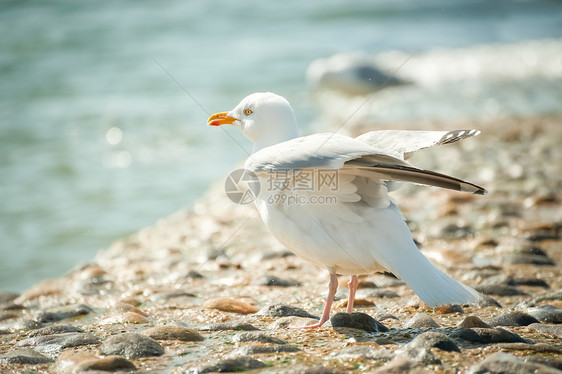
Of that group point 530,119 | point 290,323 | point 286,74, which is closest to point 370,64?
point 286,74

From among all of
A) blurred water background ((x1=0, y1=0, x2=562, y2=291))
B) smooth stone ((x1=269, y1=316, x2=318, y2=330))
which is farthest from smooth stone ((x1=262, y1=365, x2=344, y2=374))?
blurred water background ((x1=0, y1=0, x2=562, y2=291))

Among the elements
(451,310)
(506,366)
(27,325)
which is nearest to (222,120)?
(27,325)

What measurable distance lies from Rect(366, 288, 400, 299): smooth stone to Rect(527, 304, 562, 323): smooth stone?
3.07ft

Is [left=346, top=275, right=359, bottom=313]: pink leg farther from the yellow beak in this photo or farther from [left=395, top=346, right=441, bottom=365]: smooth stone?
the yellow beak

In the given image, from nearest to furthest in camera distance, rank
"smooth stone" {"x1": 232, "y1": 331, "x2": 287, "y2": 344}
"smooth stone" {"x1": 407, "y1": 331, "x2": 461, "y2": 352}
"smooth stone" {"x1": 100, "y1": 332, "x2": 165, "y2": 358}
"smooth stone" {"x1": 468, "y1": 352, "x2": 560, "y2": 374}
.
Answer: "smooth stone" {"x1": 468, "y1": 352, "x2": 560, "y2": 374}
"smooth stone" {"x1": 407, "y1": 331, "x2": 461, "y2": 352}
"smooth stone" {"x1": 100, "y1": 332, "x2": 165, "y2": 358}
"smooth stone" {"x1": 232, "y1": 331, "x2": 287, "y2": 344}

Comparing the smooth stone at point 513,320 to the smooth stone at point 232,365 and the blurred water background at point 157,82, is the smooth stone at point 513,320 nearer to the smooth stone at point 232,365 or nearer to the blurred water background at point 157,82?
the smooth stone at point 232,365

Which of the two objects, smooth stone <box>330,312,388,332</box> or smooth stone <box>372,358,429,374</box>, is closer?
smooth stone <box>372,358,429,374</box>

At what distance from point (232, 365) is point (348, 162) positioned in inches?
42.8

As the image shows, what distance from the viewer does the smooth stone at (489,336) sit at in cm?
306

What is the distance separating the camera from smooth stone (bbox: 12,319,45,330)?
3.86 m

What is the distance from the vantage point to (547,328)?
131 inches

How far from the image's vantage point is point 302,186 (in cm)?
338

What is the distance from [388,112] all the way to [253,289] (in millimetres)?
8996

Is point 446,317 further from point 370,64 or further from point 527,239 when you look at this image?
point 370,64
